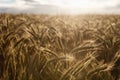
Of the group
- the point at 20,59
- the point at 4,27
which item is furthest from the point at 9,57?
the point at 4,27

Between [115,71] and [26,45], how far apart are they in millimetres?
1141

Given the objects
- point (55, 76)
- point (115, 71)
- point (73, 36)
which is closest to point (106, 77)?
point (115, 71)

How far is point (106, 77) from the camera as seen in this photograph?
6.94 feet

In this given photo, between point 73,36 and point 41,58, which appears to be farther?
point 73,36

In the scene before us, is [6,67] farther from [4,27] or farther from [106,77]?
[4,27]

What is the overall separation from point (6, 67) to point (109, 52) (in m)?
1.06

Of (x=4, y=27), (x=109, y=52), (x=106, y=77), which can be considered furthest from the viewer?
(x=4, y=27)

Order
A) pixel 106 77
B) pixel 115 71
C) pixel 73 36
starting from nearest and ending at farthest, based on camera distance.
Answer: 1. pixel 106 77
2. pixel 115 71
3. pixel 73 36

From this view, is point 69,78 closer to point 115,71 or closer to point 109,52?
point 115,71

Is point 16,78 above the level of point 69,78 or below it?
below

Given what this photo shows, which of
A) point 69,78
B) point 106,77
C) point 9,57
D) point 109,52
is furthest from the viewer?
point 109,52

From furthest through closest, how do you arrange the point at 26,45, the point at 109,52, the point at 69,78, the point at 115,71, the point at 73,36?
1. the point at 73,36
2. the point at 26,45
3. the point at 109,52
4. the point at 115,71
5. the point at 69,78

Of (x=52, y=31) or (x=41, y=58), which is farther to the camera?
(x=52, y=31)

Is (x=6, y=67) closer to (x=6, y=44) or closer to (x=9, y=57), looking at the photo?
(x=9, y=57)
